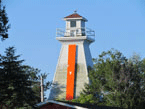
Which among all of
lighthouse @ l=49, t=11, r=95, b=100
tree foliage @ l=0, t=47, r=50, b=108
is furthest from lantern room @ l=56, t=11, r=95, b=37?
tree foliage @ l=0, t=47, r=50, b=108

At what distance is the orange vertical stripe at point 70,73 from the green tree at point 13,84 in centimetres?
3320

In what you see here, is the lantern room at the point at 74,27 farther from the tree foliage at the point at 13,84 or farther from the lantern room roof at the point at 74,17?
the tree foliage at the point at 13,84

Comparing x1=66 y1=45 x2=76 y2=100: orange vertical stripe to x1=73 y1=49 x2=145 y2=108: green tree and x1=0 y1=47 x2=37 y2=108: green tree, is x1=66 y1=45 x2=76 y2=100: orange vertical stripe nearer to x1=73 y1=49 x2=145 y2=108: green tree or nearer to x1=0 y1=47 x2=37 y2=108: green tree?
x1=73 y1=49 x2=145 y2=108: green tree

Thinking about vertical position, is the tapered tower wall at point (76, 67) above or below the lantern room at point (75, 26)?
below

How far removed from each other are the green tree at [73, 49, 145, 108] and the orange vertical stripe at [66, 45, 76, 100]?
202 centimetres

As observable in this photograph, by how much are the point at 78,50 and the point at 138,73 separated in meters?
8.65

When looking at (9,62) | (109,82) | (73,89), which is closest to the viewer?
(9,62)

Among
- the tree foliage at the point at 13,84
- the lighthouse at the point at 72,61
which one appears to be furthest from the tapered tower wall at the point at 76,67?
the tree foliage at the point at 13,84

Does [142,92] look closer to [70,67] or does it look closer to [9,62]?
[70,67]

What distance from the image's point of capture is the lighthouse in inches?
3253

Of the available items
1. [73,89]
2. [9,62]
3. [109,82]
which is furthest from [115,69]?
[9,62]

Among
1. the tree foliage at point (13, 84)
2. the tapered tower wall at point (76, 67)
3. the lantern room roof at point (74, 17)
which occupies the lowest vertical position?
the tree foliage at point (13, 84)

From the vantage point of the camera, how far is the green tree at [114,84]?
2960 inches

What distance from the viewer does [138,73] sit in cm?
8025
